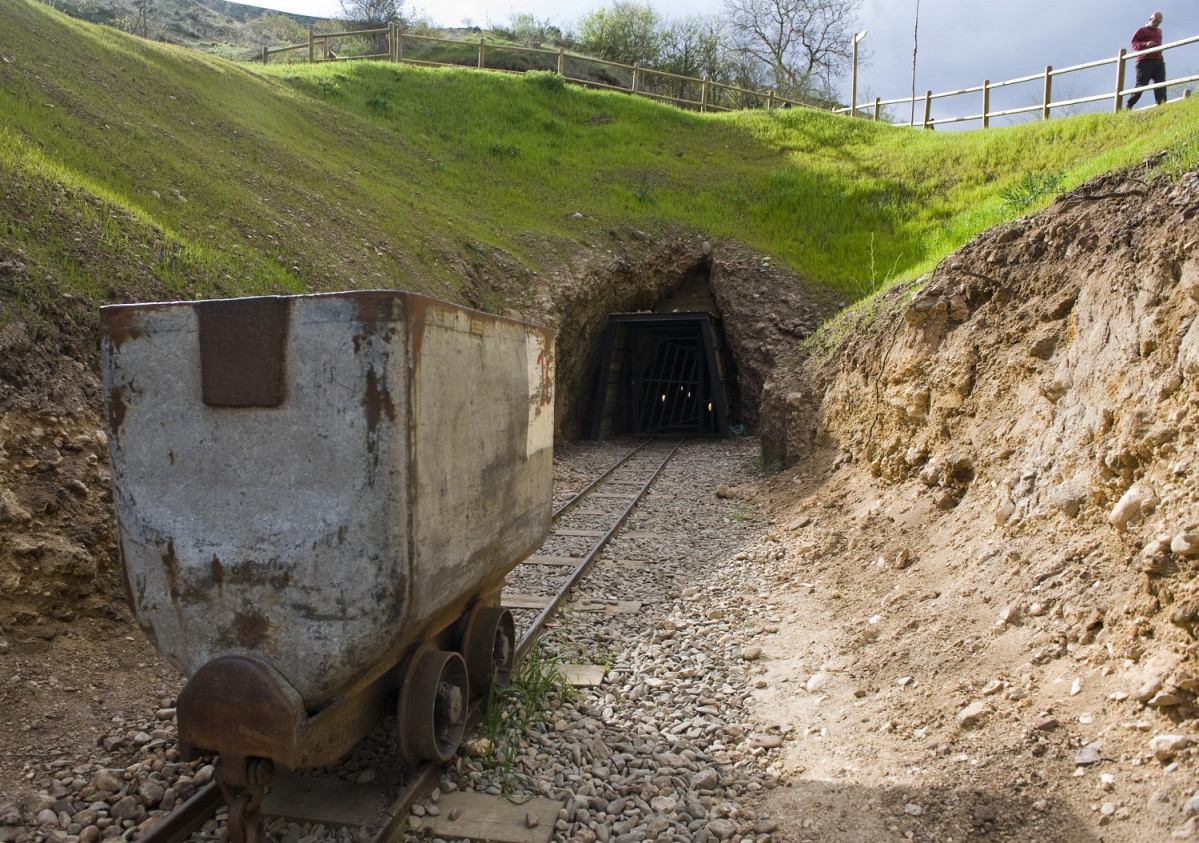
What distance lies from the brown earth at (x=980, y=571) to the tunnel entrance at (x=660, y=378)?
10050 mm

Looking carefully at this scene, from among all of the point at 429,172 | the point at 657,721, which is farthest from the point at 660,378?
the point at 657,721

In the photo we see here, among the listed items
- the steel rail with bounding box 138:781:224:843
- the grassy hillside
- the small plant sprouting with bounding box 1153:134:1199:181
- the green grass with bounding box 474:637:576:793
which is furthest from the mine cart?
the small plant sprouting with bounding box 1153:134:1199:181

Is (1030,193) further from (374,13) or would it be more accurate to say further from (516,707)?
(374,13)

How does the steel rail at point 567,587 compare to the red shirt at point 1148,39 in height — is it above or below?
below

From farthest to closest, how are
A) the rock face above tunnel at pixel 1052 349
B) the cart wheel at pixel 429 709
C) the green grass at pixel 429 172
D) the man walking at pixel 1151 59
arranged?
the man walking at pixel 1151 59 < the green grass at pixel 429 172 < the rock face above tunnel at pixel 1052 349 < the cart wheel at pixel 429 709

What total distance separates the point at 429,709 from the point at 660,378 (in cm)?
1629

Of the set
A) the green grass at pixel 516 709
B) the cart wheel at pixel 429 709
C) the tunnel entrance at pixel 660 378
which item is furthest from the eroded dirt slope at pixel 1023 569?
the tunnel entrance at pixel 660 378

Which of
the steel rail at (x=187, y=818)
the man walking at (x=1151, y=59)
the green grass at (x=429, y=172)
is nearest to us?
the steel rail at (x=187, y=818)

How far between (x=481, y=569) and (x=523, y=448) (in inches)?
33.4

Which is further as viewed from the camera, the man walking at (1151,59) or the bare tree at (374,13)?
the bare tree at (374,13)

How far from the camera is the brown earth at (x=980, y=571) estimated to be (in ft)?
10.6

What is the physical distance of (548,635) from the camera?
579 centimetres

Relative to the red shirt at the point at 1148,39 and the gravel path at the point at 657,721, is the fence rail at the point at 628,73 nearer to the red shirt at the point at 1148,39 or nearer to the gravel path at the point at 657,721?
the red shirt at the point at 1148,39

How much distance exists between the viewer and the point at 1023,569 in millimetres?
4512
